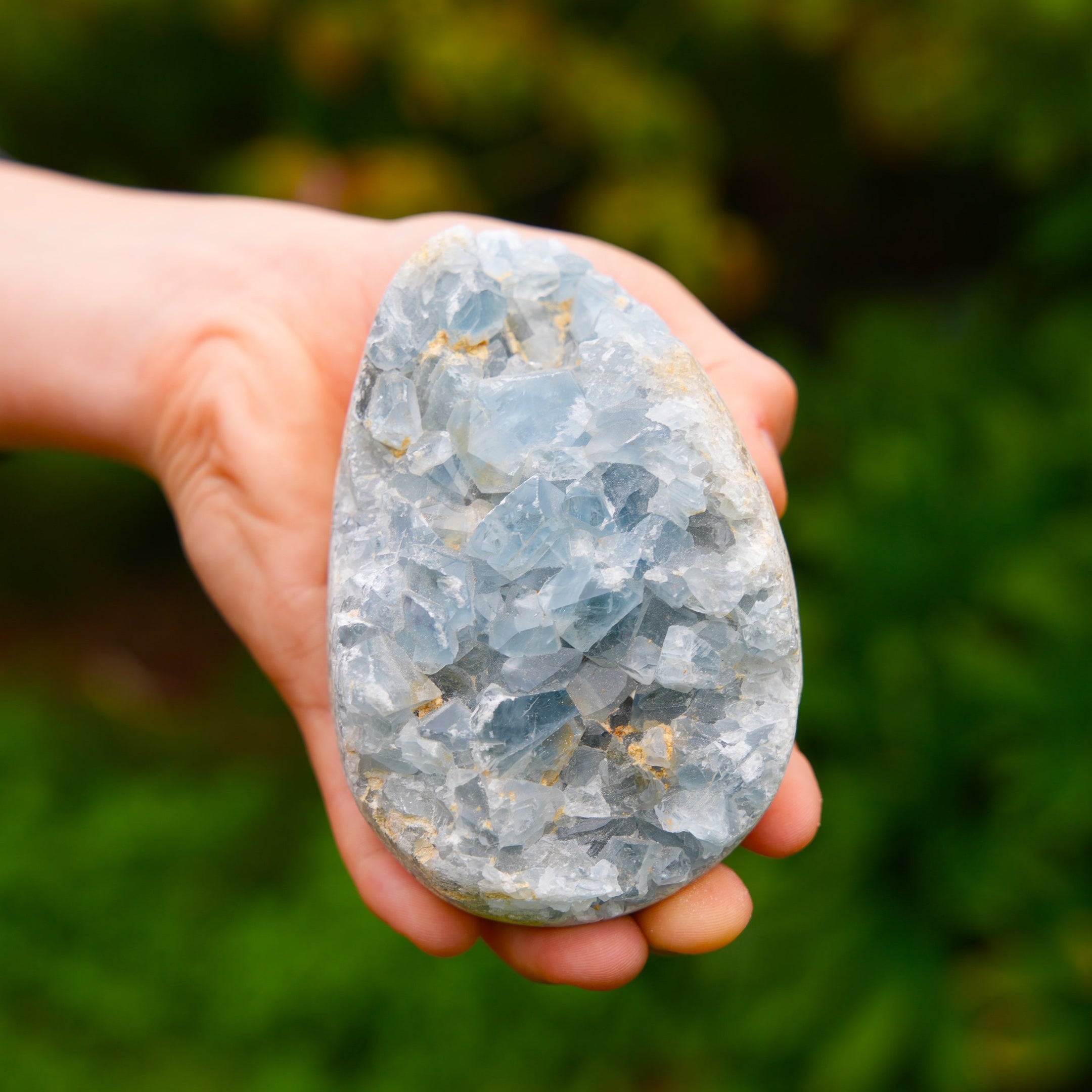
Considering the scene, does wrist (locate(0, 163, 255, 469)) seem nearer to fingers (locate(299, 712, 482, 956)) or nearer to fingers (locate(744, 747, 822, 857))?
fingers (locate(299, 712, 482, 956))

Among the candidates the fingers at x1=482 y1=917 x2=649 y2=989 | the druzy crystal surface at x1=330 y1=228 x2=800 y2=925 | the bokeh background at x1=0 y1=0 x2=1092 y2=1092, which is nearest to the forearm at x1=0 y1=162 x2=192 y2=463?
the druzy crystal surface at x1=330 y1=228 x2=800 y2=925

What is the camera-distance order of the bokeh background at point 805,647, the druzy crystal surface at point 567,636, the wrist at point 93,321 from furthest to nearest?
the bokeh background at point 805,647
the wrist at point 93,321
the druzy crystal surface at point 567,636

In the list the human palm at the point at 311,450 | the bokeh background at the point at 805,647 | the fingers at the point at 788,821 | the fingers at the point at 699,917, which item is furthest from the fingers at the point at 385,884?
the bokeh background at the point at 805,647

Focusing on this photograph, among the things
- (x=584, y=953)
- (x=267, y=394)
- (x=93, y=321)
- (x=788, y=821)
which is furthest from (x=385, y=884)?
(x=93, y=321)

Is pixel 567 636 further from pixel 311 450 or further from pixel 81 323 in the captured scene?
pixel 81 323

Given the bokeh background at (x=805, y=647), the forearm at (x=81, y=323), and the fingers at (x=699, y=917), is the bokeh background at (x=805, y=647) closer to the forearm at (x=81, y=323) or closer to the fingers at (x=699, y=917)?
the forearm at (x=81, y=323)

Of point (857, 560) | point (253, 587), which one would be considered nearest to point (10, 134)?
point (253, 587)
